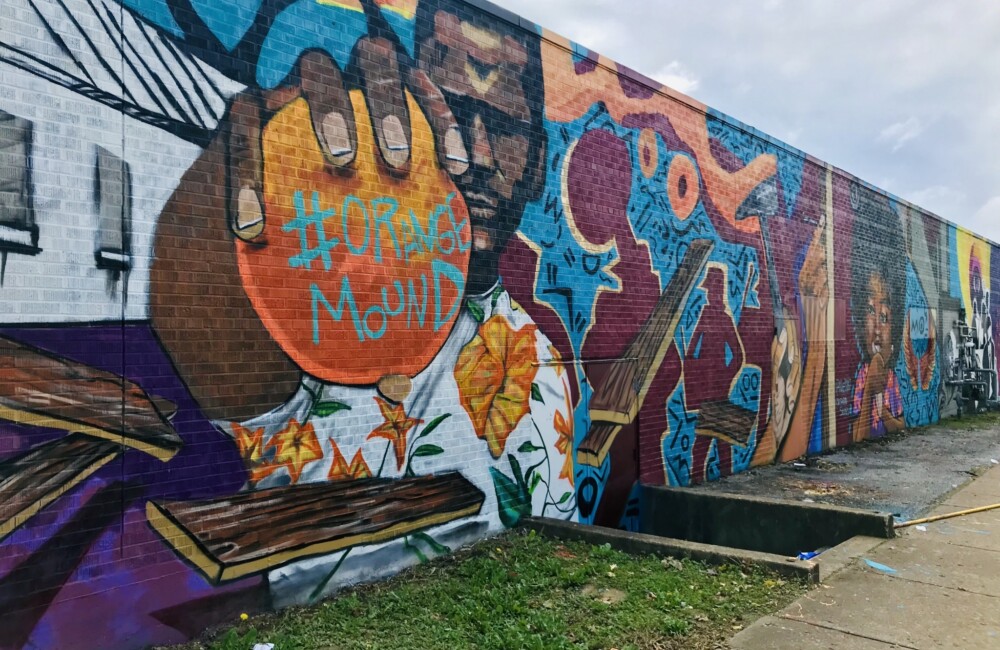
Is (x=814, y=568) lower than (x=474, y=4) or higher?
lower

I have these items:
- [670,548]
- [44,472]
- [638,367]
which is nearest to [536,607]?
[670,548]

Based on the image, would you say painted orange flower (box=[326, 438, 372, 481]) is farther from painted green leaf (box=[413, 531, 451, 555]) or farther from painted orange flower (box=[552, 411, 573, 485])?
painted orange flower (box=[552, 411, 573, 485])

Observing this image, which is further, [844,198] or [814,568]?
[844,198]

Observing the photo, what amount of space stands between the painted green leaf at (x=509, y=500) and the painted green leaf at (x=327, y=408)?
6.02 feet

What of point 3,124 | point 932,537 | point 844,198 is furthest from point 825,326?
point 3,124

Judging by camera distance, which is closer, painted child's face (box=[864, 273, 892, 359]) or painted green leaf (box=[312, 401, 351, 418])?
painted green leaf (box=[312, 401, 351, 418])

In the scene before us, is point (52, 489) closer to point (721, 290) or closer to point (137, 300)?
point (137, 300)

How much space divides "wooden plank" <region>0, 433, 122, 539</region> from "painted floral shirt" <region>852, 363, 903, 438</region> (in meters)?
13.7

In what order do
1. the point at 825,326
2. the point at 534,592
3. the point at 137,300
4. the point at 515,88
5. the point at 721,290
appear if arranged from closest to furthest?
the point at 137,300 → the point at 534,592 → the point at 515,88 → the point at 721,290 → the point at 825,326

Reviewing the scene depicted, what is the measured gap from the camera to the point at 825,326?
13461mm

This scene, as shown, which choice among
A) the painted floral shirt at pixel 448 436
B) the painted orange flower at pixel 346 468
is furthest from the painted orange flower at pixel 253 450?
the painted orange flower at pixel 346 468

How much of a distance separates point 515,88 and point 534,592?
4.59 meters

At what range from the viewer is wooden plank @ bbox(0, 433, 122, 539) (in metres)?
3.96

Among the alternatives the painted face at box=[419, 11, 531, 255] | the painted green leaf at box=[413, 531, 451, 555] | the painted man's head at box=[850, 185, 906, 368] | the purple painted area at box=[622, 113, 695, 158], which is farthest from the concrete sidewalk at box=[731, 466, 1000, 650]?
the painted man's head at box=[850, 185, 906, 368]
